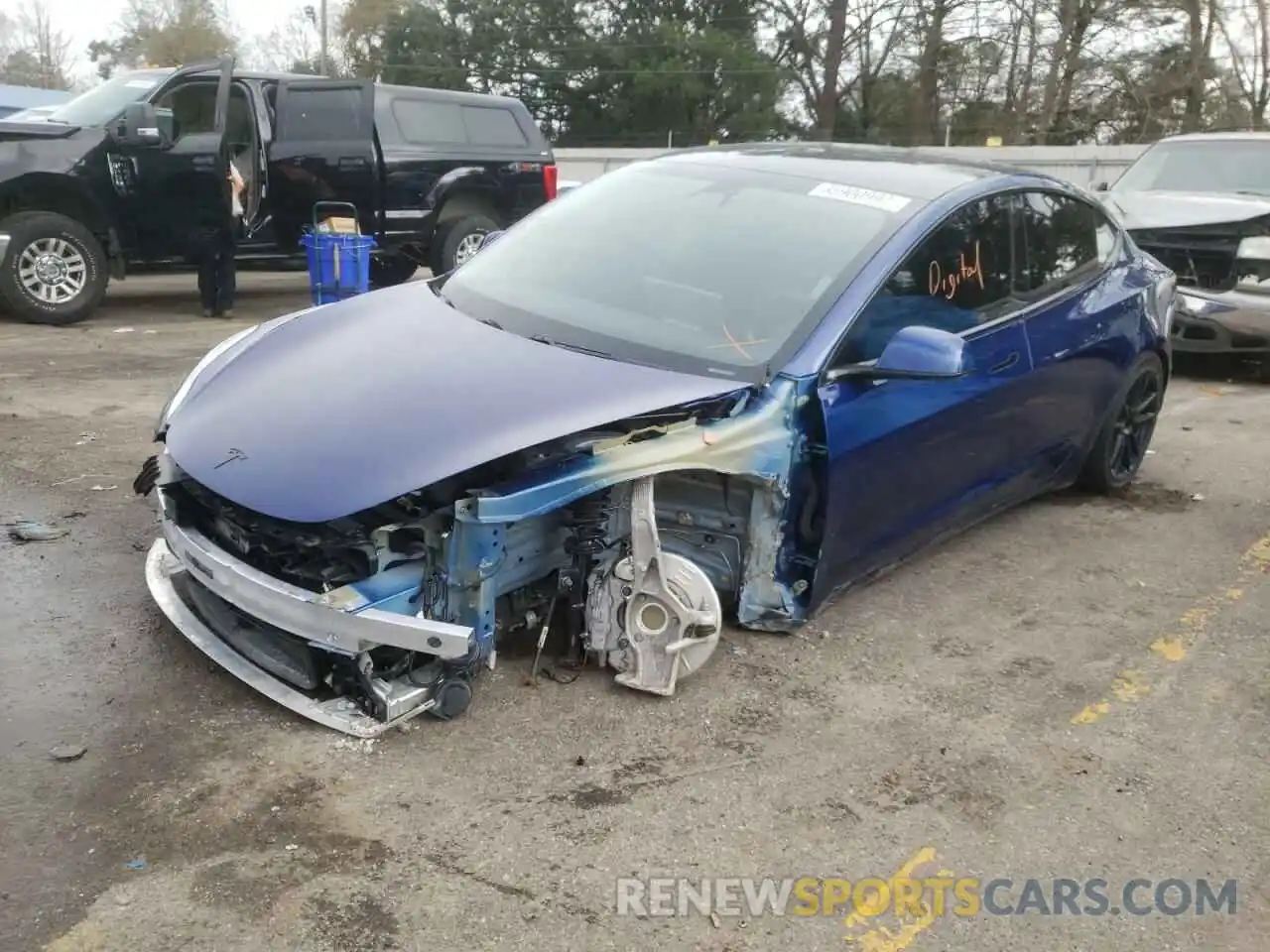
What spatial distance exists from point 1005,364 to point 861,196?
2.75ft

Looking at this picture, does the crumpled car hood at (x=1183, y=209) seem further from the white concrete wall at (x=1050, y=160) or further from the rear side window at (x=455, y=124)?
the white concrete wall at (x=1050, y=160)

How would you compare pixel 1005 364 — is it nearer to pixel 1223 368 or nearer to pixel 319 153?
pixel 1223 368

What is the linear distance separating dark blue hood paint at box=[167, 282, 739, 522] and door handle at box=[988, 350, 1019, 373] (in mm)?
1310

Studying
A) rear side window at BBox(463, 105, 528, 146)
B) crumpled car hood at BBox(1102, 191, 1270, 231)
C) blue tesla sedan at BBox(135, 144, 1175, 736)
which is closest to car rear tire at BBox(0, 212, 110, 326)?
rear side window at BBox(463, 105, 528, 146)

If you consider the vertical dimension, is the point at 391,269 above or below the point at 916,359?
below

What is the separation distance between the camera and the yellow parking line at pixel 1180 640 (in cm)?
370

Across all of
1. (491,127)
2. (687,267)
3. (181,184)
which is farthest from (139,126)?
→ (687,267)

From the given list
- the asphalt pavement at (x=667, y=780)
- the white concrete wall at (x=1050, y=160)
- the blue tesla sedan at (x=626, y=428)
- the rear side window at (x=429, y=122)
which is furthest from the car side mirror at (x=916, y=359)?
the white concrete wall at (x=1050, y=160)

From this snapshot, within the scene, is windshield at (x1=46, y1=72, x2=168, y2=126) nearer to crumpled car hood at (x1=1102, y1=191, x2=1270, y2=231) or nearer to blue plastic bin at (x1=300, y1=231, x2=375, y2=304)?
blue plastic bin at (x1=300, y1=231, x2=375, y2=304)

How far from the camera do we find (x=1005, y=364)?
4418mm

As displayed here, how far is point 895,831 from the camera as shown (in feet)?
9.68

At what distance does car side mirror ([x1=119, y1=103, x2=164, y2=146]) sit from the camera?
358 inches

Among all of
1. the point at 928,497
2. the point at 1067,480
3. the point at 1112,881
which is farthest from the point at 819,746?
the point at 1067,480

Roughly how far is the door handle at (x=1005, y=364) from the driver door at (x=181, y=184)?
23.5ft
